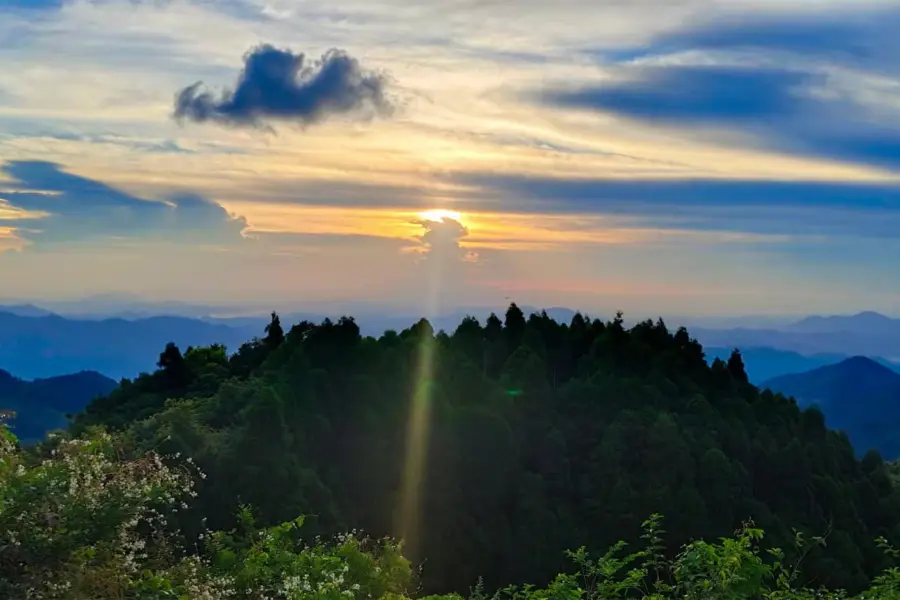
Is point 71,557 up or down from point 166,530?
up

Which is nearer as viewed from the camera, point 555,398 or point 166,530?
point 166,530

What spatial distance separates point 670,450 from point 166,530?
24.7 m

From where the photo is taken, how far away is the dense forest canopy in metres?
28.2

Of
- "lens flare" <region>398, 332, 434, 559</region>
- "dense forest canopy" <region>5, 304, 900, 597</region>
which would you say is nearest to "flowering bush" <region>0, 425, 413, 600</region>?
"dense forest canopy" <region>5, 304, 900, 597</region>

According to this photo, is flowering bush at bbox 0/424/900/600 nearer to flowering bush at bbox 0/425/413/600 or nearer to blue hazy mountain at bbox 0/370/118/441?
flowering bush at bbox 0/425/413/600

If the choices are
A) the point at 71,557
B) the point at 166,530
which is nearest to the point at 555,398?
the point at 166,530

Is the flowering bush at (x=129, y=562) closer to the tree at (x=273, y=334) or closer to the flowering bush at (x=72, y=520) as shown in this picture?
the flowering bush at (x=72, y=520)

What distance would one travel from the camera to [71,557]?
10.5 meters

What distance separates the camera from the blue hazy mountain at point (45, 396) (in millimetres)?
128375

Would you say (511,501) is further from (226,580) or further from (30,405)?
(30,405)

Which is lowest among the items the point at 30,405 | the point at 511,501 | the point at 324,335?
the point at 30,405

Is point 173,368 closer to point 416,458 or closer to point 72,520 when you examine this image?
point 416,458

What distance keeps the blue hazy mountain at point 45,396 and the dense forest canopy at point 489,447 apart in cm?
9718

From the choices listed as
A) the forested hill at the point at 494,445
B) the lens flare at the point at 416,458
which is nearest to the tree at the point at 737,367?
the forested hill at the point at 494,445
